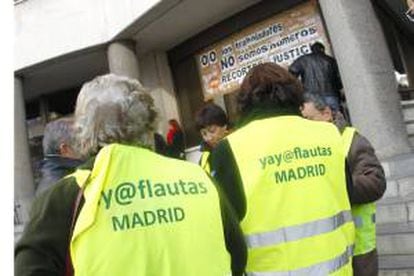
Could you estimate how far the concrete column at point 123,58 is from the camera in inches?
460

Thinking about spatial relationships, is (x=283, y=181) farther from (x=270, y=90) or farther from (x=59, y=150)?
(x=59, y=150)

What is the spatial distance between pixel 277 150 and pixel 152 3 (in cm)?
849

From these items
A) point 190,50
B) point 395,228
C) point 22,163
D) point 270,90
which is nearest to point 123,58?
point 190,50

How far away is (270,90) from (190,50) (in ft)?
32.1

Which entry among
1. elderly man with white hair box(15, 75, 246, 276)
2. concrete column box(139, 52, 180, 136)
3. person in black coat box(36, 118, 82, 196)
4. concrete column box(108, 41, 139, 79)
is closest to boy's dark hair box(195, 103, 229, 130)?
person in black coat box(36, 118, 82, 196)

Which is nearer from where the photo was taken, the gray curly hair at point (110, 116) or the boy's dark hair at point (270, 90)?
the gray curly hair at point (110, 116)

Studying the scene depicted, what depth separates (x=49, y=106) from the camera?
15.1 m

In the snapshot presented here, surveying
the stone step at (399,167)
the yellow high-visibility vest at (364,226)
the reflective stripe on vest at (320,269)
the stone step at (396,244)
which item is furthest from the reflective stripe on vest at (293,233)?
the stone step at (399,167)

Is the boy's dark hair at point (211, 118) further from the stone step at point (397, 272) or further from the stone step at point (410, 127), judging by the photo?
the stone step at point (410, 127)

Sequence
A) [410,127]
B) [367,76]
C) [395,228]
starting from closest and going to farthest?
[395,228], [367,76], [410,127]

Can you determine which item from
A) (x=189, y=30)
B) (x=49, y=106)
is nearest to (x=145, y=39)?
(x=189, y=30)

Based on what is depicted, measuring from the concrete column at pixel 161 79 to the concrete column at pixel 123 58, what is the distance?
88 cm

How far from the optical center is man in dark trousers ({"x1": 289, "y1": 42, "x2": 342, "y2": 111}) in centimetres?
830

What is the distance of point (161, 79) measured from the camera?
12.7 m
